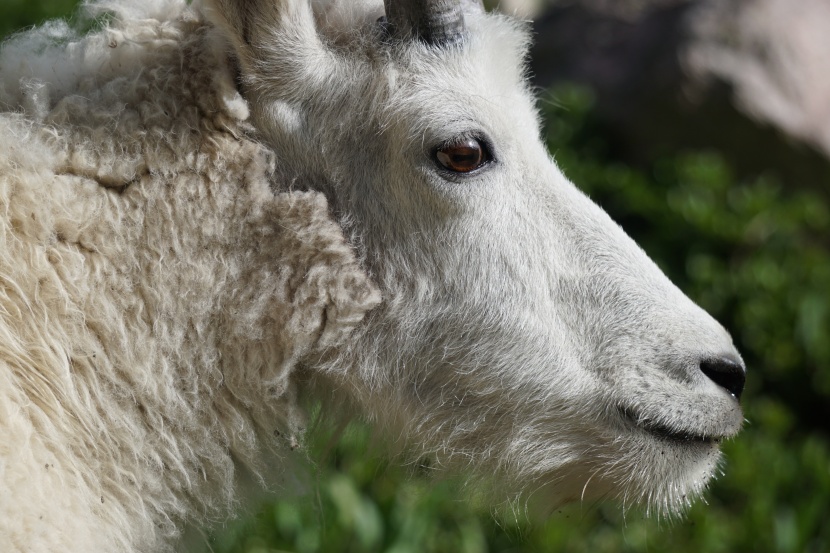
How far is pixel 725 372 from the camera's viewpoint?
263cm

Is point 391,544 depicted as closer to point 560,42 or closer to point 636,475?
point 636,475

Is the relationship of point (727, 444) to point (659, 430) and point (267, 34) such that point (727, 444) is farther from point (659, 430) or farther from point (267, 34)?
point (267, 34)

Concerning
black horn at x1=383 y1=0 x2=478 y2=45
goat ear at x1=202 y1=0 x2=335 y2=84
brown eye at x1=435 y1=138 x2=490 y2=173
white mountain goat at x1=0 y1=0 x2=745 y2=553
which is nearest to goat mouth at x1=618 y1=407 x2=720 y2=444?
white mountain goat at x1=0 y1=0 x2=745 y2=553

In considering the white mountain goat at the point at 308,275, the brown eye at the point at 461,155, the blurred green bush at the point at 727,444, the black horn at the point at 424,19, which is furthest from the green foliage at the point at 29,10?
the brown eye at the point at 461,155

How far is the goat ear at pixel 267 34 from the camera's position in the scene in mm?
2496

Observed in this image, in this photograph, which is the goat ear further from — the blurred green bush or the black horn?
the blurred green bush

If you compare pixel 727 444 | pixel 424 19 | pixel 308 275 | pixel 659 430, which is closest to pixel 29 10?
pixel 727 444

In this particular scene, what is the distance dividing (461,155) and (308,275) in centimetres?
53

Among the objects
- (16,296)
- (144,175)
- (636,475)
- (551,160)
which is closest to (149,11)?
(144,175)

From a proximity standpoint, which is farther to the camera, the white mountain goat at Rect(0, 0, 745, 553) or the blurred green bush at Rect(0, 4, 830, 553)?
the blurred green bush at Rect(0, 4, 830, 553)

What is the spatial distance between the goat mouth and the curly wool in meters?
0.80

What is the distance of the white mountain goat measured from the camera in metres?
2.36

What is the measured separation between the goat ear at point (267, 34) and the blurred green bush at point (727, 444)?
1.08m

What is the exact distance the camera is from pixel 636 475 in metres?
2.69
